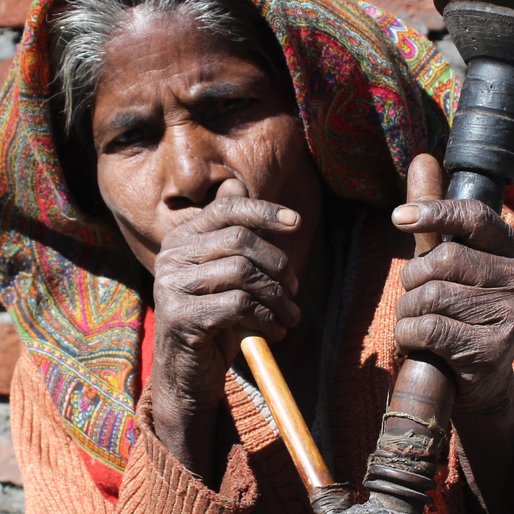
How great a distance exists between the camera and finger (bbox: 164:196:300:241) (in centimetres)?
176

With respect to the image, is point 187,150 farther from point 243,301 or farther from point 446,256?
point 446,256

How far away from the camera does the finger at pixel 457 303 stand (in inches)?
62.5

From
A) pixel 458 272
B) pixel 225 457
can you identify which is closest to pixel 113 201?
pixel 225 457

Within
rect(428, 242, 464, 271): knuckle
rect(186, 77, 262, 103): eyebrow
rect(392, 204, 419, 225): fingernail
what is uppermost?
rect(392, 204, 419, 225): fingernail

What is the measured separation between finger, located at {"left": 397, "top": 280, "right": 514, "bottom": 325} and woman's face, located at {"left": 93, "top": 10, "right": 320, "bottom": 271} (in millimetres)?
484

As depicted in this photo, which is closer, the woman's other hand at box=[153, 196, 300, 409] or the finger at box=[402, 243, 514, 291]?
the finger at box=[402, 243, 514, 291]

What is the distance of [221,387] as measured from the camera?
1.95 m

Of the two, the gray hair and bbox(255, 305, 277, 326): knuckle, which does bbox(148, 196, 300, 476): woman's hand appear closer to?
bbox(255, 305, 277, 326): knuckle

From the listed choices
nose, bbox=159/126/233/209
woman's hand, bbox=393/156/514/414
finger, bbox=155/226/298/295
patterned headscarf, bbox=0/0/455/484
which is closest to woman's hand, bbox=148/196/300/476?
finger, bbox=155/226/298/295

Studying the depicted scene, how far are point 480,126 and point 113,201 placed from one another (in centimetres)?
81

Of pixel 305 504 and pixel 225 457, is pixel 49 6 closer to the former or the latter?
pixel 225 457

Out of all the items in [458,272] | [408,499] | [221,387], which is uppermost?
[458,272]

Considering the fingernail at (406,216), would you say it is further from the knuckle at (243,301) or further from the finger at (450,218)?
the knuckle at (243,301)

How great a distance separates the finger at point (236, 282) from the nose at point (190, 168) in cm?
22
